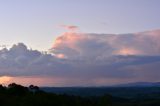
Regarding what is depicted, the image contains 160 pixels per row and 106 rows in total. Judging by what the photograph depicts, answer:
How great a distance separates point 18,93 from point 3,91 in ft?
13.0

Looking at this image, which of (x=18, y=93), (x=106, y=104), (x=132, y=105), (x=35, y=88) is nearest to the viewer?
(x=106, y=104)

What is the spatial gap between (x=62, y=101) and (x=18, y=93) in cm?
1823

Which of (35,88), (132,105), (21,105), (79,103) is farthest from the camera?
(132,105)

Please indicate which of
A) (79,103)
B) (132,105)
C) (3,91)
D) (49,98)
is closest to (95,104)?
(79,103)

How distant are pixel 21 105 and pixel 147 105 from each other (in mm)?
125140

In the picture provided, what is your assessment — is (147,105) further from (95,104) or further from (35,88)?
(95,104)

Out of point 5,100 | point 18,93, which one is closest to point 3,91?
point 18,93

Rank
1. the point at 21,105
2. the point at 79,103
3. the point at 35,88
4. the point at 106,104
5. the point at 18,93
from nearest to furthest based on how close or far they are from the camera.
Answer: the point at 21,105 < the point at 106,104 < the point at 79,103 < the point at 18,93 < the point at 35,88

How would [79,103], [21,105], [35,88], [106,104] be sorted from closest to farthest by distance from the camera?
[21,105] < [106,104] < [79,103] < [35,88]

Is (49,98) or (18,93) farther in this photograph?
(18,93)

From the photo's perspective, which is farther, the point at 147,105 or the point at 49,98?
the point at 147,105

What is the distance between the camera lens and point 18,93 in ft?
315

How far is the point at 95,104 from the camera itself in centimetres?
8450

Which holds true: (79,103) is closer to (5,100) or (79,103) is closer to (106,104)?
(106,104)
